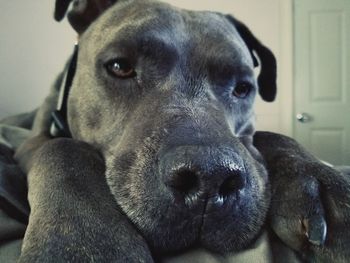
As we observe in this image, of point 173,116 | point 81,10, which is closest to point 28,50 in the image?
point 81,10

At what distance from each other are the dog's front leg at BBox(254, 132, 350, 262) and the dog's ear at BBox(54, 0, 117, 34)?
0.90m

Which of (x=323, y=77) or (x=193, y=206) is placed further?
(x=323, y=77)

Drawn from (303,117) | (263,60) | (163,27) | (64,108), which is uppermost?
(163,27)

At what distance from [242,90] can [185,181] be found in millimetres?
681

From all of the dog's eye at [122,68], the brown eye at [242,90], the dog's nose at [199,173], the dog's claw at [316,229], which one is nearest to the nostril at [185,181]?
the dog's nose at [199,173]

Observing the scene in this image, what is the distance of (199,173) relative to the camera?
0.76m

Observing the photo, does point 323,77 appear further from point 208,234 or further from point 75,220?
point 75,220

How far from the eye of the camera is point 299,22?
5000 millimetres

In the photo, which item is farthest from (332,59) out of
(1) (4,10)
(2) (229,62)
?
(2) (229,62)

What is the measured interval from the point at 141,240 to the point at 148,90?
0.48 m

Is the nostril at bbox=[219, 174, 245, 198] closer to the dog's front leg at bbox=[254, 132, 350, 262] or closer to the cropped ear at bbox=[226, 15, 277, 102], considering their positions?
the dog's front leg at bbox=[254, 132, 350, 262]

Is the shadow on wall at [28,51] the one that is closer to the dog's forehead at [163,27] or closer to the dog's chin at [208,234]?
the dog's forehead at [163,27]

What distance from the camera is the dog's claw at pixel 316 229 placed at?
803 mm

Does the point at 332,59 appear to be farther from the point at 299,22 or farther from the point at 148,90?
the point at 148,90
